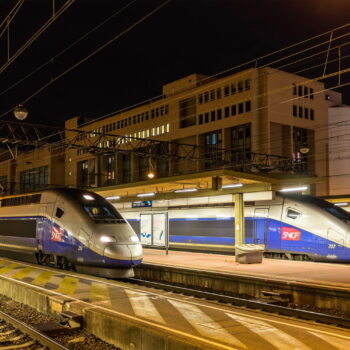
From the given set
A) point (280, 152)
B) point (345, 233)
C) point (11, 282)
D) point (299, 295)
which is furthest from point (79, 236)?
point (280, 152)

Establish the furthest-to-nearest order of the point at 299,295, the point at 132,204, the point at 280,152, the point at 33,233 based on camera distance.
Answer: the point at 280,152
the point at 132,204
the point at 33,233
the point at 299,295

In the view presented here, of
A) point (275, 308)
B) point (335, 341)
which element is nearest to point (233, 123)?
point (275, 308)

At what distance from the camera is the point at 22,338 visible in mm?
9531

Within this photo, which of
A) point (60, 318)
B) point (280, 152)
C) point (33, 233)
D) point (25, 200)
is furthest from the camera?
point (280, 152)

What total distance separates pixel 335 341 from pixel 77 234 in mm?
10472

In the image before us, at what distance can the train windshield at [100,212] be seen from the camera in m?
16.4

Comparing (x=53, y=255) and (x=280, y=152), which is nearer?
(x=53, y=255)

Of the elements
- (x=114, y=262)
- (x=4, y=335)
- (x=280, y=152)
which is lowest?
(x=4, y=335)

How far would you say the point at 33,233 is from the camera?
19.3m

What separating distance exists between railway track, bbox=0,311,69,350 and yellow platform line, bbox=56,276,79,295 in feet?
5.68

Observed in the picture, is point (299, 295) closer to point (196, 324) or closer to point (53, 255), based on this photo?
point (196, 324)

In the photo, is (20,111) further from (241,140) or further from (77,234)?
(241,140)

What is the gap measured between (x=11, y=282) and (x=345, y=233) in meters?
12.2

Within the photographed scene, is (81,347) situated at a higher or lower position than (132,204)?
lower
